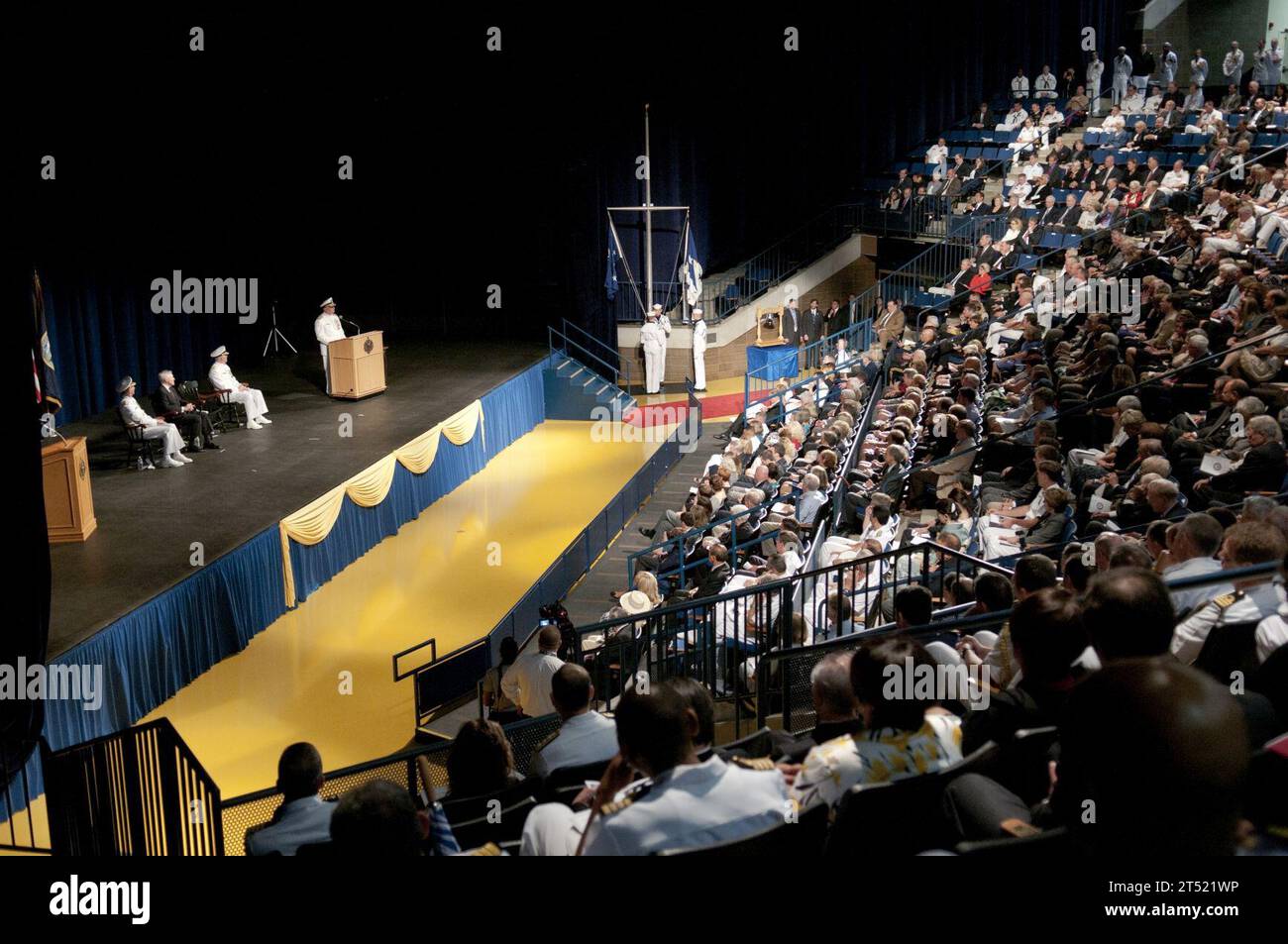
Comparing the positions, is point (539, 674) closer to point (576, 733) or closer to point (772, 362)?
point (576, 733)

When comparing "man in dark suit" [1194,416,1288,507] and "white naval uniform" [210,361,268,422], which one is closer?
"man in dark suit" [1194,416,1288,507]

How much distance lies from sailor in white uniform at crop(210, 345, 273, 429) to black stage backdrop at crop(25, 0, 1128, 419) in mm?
1822

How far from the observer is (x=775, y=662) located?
5.65 metres

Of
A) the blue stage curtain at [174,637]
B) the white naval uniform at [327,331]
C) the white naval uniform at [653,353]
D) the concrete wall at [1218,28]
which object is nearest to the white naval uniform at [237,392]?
the white naval uniform at [327,331]

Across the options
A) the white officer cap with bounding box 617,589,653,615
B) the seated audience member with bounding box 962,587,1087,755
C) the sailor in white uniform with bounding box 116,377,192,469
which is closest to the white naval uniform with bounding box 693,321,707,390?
the sailor in white uniform with bounding box 116,377,192,469

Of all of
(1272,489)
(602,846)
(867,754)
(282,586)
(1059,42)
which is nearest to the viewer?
(602,846)

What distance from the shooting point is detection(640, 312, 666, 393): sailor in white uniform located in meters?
19.0

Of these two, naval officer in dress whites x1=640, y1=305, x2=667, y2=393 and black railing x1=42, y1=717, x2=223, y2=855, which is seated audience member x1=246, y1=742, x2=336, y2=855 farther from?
naval officer in dress whites x1=640, y1=305, x2=667, y2=393

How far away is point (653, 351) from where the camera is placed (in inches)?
750

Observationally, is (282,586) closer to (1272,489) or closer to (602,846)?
(1272,489)

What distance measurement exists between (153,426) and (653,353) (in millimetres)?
8549

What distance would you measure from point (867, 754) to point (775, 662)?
8.81ft

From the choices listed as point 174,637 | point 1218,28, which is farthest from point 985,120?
point 174,637
